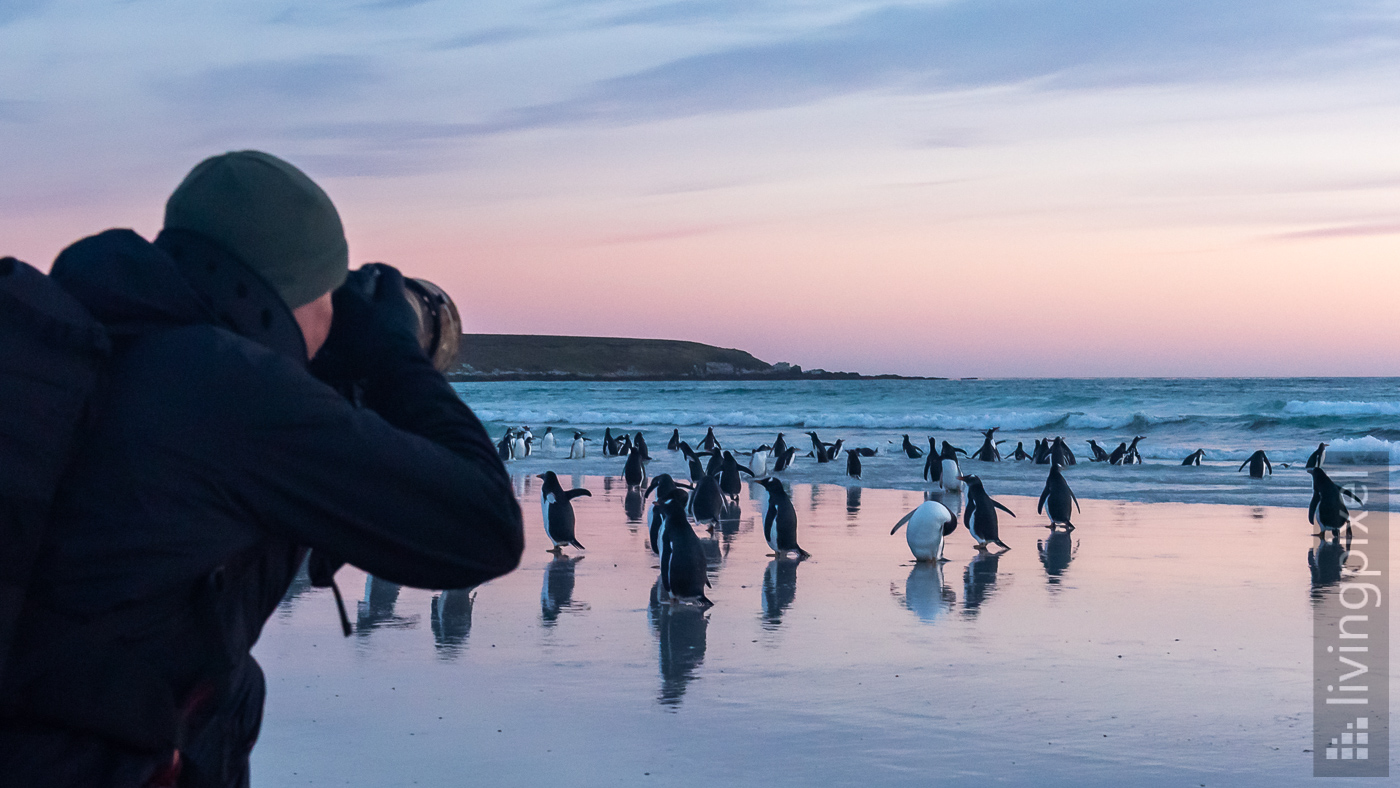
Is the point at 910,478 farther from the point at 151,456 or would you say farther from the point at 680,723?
the point at 151,456

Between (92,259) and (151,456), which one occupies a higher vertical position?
(92,259)

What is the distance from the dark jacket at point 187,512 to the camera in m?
1.08

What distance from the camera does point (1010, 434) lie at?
3772cm

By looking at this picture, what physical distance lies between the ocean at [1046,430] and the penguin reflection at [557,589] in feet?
27.6

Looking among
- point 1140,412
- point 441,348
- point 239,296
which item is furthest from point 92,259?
point 1140,412

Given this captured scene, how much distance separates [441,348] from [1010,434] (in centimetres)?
3740

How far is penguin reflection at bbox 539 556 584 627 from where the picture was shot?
23.5ft

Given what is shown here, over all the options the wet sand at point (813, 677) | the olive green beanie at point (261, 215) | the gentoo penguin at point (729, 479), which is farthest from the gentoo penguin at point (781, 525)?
the olive green beanie at point (261, 215)

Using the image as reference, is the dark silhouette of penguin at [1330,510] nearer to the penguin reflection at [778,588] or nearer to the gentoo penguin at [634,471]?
the penguin reflection at [778,588]

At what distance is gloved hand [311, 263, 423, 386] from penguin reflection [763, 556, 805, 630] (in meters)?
5.51

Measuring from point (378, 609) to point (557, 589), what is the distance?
1282mm

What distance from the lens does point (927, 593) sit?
792cm

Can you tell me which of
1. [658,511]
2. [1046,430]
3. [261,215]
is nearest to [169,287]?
[261,215]

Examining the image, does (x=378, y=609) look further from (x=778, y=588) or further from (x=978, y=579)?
(x=978, y=579)
